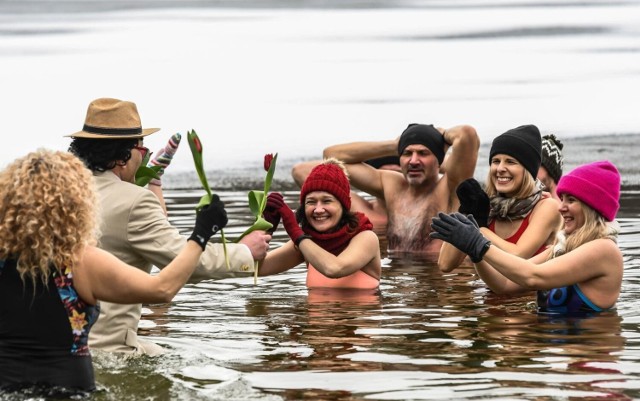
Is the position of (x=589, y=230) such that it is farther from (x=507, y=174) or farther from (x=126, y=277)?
(x=126, y=277)

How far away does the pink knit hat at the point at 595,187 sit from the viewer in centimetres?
795

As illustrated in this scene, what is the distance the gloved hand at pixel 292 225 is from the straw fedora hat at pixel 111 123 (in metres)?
1.89

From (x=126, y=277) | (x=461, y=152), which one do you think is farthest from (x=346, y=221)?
(x=126, y=277)

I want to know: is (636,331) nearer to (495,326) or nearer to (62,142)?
(495,326)

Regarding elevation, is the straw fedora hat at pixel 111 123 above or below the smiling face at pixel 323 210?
above

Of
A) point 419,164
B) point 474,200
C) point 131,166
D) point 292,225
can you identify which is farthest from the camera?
point 419,164

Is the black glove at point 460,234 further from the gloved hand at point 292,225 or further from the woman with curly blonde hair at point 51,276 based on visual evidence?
the woman with curly blonde hair at point 51,276

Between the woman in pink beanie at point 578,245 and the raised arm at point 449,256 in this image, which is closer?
the woman in pink beanie at point 578,245

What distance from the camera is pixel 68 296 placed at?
5863 millimetres

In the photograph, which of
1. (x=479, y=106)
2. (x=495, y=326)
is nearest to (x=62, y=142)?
(x=479, y=106)

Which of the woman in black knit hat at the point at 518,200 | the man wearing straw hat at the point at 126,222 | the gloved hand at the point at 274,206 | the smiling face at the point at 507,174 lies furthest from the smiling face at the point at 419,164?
the man wearing straw hat at the point at 126,222

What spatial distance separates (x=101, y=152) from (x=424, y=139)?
4.43 metres

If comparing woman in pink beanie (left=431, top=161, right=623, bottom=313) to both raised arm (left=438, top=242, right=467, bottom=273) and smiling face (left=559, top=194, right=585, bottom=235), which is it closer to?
smiling face (left=559, top=194, right=585, bottom=235)

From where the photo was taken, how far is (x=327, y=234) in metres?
9.34
